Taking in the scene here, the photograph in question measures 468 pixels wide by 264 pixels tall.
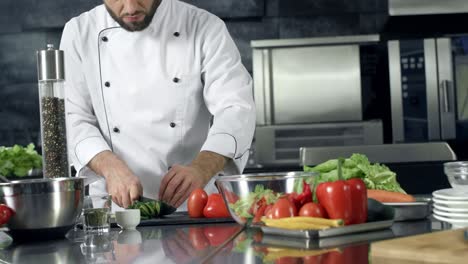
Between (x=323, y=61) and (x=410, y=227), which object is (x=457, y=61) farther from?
(x=410, y=227)

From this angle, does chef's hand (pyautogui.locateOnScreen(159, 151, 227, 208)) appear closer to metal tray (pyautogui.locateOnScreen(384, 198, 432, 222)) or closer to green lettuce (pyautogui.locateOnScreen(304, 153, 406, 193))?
green lettuce (pyautogui.locateOnScreen(304, 153, 406, 193))

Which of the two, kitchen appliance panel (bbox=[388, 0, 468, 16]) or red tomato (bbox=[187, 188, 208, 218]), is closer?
red tomato (bbox=[187, 188, 208, 218])

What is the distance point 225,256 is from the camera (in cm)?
168

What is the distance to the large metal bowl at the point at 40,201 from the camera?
205 cm

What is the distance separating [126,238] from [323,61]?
3721mm

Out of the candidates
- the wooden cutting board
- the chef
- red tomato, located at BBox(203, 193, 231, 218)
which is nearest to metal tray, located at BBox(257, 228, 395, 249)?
the wooden cutting board

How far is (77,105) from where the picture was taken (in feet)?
10.2

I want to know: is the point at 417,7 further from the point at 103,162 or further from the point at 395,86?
the point at 103,162

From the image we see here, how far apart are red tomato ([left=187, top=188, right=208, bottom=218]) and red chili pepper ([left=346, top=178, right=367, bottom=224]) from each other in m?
0.55

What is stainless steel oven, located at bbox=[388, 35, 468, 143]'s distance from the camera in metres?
5.53

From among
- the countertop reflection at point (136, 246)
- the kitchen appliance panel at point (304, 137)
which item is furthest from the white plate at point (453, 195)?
the kitchen appliance panel at point (304, 137)

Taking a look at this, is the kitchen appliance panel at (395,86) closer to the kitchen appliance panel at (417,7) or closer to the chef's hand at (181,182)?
the kitchen appliance panel at (417,7)

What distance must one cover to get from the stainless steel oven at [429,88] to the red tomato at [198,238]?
3551mm

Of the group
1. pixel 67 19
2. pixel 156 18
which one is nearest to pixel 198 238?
pixel 156 18
